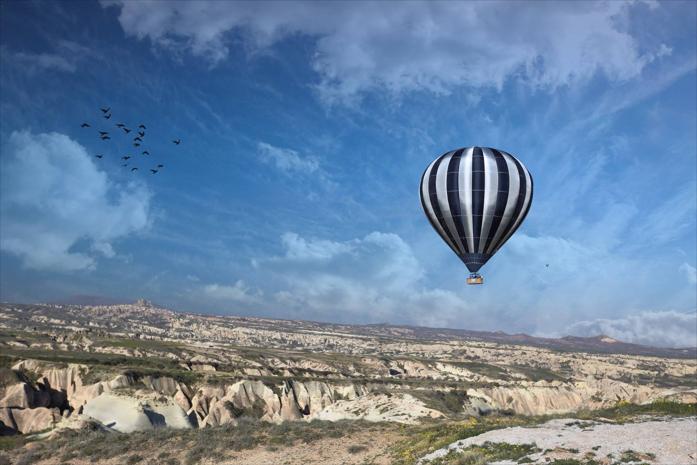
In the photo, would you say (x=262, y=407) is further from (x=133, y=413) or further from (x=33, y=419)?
(x=33, y=419)

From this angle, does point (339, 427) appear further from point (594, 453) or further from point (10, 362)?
point (10, 362)

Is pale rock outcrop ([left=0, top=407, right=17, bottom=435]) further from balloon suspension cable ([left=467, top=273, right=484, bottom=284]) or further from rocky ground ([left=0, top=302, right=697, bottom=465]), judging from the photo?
balloon suspension cable ([left=467, top=273, right=484, bottom=284])

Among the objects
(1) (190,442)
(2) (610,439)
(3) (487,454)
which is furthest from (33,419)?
(2) (610,439)

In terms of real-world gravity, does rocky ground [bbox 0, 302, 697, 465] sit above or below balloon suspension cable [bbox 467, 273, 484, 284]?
below

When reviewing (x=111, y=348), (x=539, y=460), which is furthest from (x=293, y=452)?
(x=111, y=348)

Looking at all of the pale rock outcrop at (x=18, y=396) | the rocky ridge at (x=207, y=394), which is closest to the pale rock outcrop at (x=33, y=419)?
the rocky ridge at (x=207, y=394)

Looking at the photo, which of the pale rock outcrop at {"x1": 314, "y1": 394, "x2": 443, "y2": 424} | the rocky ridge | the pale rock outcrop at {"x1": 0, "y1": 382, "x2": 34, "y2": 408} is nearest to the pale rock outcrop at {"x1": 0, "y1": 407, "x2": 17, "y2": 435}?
the rocky ridge
